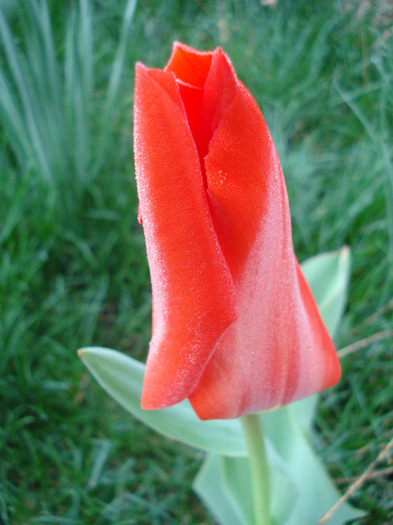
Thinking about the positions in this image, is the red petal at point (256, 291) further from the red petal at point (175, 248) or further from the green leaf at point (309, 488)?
the green leaf at point (309, 488)

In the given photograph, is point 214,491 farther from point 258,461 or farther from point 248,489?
point 258,461

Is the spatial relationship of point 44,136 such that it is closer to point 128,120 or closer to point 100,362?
point 128,120

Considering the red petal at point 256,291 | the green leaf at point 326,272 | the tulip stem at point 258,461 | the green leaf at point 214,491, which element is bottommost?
the green leaf at point 214,491

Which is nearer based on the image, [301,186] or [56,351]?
[56,351]

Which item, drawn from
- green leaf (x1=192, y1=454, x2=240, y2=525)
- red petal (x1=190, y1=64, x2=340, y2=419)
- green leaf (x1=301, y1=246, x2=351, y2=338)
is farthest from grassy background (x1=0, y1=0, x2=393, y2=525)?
red petal (x1=190, y1=64, x2=340, y2=419)

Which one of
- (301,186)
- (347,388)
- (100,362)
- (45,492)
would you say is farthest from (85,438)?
(301,186)

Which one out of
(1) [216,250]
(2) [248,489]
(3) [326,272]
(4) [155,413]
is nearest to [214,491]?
(2) [248,489]

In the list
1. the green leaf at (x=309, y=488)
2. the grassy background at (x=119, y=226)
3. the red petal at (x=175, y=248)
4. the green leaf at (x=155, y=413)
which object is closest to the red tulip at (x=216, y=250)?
the red petal at (x=175, y=248)
